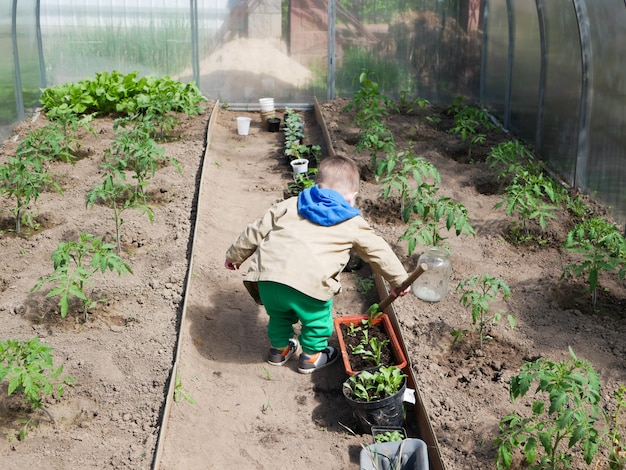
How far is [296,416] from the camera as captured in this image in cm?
445

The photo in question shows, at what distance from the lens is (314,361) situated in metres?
4.73

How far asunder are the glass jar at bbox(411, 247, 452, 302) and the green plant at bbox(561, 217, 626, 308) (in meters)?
0.78

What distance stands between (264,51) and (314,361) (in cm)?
653

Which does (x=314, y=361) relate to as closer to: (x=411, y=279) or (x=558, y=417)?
(x=411, y=279)

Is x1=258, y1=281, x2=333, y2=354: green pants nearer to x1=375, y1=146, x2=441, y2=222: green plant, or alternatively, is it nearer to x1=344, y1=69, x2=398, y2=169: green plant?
x1=375, y1=146, x2=441, y2=222: green plant

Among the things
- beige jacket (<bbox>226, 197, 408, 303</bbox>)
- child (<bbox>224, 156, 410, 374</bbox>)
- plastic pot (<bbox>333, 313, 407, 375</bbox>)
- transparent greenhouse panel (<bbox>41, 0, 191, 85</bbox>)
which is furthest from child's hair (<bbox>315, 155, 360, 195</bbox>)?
transparent greenhouse panel (<bbox>41, 0, 191, 85</bbox>)

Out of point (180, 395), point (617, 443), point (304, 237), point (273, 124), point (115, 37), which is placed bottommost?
point (180, 395)

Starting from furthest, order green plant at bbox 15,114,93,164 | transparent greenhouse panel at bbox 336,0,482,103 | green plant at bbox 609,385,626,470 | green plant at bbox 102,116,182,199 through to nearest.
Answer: transparent greenhouse panel at bbox 336,0,482,103 < green plant at bbox 15,114,93,164 < green plant at bbox 102,116,182,199 < green plant at bbox 609,385,626,470

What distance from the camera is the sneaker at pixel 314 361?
473 cm

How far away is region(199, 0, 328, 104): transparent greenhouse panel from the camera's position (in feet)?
33.6

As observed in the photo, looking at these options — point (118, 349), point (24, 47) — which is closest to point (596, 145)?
point (118, 349)

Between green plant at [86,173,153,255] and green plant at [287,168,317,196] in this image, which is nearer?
green plant at [86,173,153,255]

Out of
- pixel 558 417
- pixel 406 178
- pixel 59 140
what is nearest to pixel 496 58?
pixel 406 178

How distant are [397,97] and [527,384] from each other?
24.5 ft
